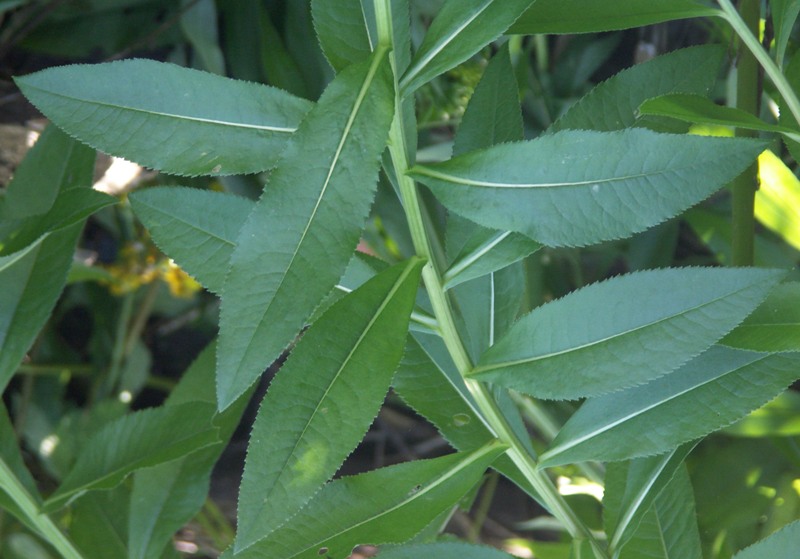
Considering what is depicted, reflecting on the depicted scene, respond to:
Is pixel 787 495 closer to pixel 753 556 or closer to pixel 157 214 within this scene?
pixel 753 556

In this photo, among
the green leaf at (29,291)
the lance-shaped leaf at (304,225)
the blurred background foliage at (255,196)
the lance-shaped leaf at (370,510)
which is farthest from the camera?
the blurred background foliage at (255,196)

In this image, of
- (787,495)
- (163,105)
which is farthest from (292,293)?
(787,495)

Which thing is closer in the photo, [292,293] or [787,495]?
[292,293]

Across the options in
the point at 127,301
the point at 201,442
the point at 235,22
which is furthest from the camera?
the point at 127,301

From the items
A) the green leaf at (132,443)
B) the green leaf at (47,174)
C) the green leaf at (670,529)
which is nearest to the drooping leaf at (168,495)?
the green leaf at (132,443)

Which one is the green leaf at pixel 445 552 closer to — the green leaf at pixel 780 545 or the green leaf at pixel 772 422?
the green leaf at pixel 780 545

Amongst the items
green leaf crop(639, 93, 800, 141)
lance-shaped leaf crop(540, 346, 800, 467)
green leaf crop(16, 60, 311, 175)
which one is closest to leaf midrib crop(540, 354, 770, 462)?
lance-shaped leaf crop(540, 346, 800, 467)
